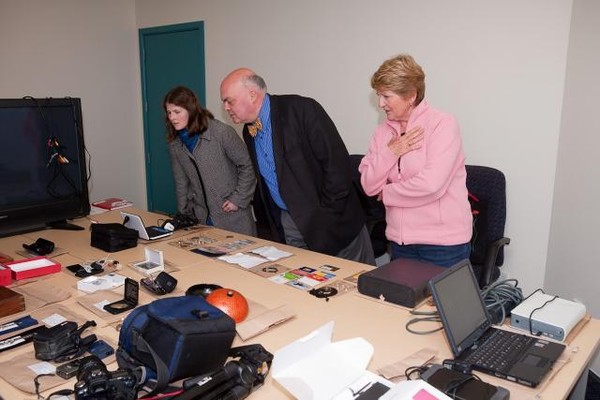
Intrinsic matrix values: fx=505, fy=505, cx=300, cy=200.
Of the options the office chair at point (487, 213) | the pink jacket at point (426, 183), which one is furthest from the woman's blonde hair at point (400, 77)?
the office chair at point (487, 213)

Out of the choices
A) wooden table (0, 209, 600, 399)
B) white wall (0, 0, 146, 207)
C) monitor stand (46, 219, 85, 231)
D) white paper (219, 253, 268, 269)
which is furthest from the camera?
white wall (0, 0, 146, 207)

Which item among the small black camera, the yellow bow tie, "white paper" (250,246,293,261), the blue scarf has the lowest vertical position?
"white paper" (250,246,293,261)

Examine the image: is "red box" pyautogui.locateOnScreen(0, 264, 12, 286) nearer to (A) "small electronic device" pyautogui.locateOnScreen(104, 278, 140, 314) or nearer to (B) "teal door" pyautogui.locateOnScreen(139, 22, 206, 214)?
(A) "small electronic device" pyautogui.locateOnScreen(104, 278, 140, 314)

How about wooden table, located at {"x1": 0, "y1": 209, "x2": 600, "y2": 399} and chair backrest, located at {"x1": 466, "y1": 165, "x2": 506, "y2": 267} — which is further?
chair backrest, located at {"x1": 466, "y1": 165, "x2": 506, "y2": 267}

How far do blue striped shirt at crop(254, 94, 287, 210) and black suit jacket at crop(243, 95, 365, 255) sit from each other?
0.03 m

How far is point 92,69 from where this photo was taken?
4836mm

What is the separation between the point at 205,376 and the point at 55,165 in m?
1.68

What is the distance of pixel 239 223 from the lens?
9.97 feet

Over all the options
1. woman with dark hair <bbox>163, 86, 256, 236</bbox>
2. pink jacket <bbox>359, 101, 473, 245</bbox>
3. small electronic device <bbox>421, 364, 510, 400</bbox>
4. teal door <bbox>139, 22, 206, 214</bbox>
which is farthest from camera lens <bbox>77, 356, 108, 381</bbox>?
Result: teal door <bbox>139, 22, 206, 214</bbox>

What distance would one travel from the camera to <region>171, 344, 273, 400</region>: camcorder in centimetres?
118

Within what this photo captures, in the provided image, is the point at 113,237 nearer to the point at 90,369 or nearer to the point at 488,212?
the point at 90,369

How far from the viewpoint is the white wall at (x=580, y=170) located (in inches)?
97.0

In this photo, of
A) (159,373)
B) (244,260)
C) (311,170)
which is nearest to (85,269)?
(244,260)

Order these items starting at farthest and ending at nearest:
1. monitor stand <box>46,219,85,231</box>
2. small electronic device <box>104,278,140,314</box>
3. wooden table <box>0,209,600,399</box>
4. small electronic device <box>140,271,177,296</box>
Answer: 1. monitor stand <box>46,219,85,231</box>
2. small electronic device <box>140,271,177,296</box>
3. small electronic device <box>104,278,140,314</box>
4. wooden table <box>0,209,600,399</box>
